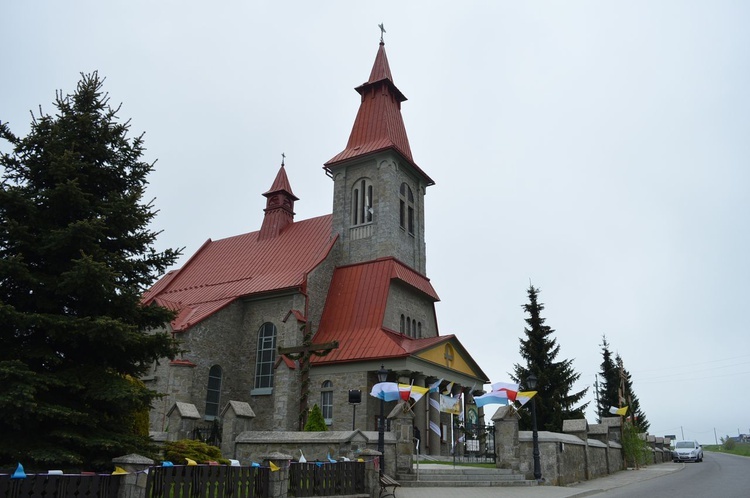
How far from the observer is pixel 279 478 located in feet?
36.6

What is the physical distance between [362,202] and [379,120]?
4.77 metres

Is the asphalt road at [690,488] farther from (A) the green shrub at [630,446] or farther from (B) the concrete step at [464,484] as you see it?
(A) the green shrub at [630,446]

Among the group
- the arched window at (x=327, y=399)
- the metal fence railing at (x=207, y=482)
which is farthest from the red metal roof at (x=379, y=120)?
the metal fence railing at (x=207, y=482)

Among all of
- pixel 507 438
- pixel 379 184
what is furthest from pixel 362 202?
pixel 507 438

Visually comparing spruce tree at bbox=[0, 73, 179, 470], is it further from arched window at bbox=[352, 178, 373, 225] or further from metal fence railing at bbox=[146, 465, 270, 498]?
arched window at bbox=[352, 178, 373, 225]

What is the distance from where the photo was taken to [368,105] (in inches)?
1307

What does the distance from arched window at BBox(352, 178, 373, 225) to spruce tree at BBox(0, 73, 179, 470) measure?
1820cm

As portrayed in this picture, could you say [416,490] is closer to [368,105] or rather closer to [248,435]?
[248,435]

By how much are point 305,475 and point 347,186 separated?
68.6ft

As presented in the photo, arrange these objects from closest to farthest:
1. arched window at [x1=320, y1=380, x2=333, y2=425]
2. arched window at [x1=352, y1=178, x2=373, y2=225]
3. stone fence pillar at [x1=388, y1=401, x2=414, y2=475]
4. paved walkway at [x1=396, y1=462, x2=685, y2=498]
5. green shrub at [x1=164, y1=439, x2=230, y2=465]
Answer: green shrub at [x1=164, y1=439, x2=230, y2=465], paved walkway at [x1=396, y1=462, x2=685, y2=498], stone fence pillar at [x1=388, y1=401, x2=414, y2=475], arched window at [x1=320, y1=380, x2=333, y2=425], arched window at [x1=352, y1=178, x2=373, y2=225]

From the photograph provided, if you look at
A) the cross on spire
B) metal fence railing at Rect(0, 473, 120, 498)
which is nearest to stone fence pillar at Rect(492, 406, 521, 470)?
Answer: the cross on spire

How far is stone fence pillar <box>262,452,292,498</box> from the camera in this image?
36.4ft

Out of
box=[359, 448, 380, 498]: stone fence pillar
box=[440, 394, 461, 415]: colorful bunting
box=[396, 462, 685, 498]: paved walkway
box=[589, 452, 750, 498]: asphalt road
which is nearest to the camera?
box=[359, 448, 380, 498]: stone fence pillar

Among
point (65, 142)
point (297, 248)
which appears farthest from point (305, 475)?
point (297, 248)
